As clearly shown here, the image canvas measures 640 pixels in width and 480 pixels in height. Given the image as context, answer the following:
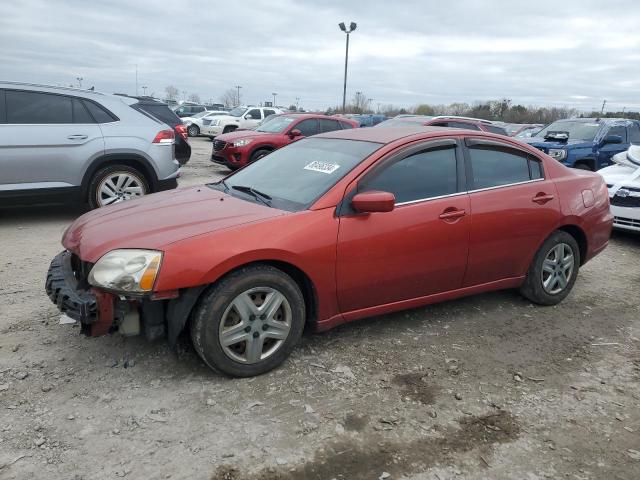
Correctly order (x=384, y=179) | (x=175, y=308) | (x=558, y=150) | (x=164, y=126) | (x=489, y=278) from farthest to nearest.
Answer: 1. (x=558, y=150)
2. (x=164, y=126)
3. (x=489, y=278)
4. (x=384, y=179)
5. (x=175, y=308)

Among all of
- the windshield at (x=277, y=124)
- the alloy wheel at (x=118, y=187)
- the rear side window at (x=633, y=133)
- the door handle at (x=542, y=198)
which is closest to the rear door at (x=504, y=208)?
the door handle at (x=542, y=198)

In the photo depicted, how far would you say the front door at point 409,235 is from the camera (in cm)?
351

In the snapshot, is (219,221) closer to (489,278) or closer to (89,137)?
(489,278)

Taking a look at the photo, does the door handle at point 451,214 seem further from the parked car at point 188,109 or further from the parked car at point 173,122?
the parked car at point 188,109

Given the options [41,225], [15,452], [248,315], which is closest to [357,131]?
[248,315]

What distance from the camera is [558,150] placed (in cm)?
1066

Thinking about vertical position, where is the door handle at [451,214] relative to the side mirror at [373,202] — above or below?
below

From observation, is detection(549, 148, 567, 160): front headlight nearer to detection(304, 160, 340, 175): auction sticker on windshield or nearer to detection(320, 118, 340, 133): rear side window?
detection(320, 118, 340, 133): rear side window

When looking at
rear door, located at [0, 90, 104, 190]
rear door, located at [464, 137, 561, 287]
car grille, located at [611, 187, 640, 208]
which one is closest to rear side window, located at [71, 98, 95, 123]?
rear door, located at [0, 90, 104, 190]

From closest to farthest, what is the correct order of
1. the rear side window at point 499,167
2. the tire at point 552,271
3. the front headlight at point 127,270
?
1. the front headlight at point 127,270
2. the rear side window at point 499,167
3. the tire at point 552,271

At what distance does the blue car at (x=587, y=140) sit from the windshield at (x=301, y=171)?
7.31 metres

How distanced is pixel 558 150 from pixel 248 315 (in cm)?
939

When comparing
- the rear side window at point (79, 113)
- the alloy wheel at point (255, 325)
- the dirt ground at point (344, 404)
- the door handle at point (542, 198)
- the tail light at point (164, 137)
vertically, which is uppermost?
the rear side window at point (79, 113)

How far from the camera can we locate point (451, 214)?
3881mm
